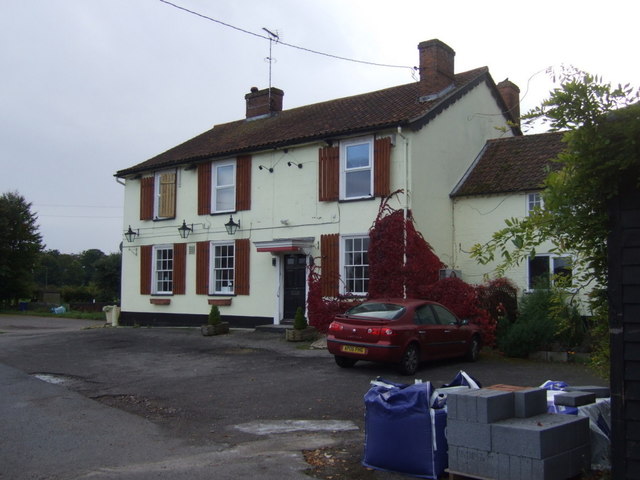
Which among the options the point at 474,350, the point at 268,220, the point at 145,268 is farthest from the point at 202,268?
the point at 474,350

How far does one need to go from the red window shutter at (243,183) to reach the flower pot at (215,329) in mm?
3850

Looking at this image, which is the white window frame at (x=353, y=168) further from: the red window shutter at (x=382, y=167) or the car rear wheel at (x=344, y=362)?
the car rear wheel at (x=344, y=362)

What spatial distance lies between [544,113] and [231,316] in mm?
16451

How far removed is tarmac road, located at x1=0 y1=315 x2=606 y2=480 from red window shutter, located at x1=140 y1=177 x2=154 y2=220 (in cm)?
726

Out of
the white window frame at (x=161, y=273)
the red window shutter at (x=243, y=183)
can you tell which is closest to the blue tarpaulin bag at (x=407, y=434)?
the red window shutter at (x=243, y=183)

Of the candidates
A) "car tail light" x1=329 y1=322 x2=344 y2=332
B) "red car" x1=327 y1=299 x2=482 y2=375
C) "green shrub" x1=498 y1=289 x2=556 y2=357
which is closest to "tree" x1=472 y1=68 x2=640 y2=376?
"red car" x1=327 y1=299 x2=482 y2=375

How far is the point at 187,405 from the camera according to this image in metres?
9.55

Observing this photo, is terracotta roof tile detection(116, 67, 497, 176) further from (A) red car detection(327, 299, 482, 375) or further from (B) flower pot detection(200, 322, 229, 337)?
(A) red car detection(327, 299, 482, 375)

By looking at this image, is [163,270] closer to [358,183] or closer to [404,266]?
[358,183]

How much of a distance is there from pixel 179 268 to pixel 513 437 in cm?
1796

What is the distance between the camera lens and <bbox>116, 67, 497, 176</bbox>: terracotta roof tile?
17688mm

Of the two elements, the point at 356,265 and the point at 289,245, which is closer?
the point at 356,265

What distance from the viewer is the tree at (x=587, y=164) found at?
15.2 feet

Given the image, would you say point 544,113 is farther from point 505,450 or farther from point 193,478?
point 193,478
